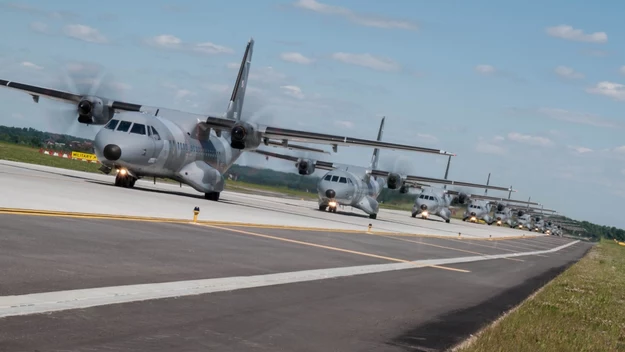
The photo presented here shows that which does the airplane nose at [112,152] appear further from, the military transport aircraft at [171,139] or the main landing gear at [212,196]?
the main landing gear at [212,196]

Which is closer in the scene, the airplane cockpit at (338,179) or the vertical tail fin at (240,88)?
the vertical tail fin at (240,88)

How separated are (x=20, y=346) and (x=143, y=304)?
2.91 meters

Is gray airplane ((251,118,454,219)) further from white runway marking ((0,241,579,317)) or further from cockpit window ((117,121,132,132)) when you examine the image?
white runway marking ((0,241,579,317))

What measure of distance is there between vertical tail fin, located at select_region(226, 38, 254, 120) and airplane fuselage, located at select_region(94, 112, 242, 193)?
2.99 meters

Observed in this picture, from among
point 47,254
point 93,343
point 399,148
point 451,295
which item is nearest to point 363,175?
point 399,148

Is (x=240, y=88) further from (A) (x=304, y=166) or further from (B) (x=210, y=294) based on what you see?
(B) (x=210, y=294)

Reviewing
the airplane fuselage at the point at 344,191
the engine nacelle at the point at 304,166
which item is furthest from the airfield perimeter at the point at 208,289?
the engine nacelle at the point at 304,166

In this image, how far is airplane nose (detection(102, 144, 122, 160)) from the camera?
1296 inches

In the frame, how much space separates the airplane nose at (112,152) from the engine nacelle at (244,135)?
24.4 feet

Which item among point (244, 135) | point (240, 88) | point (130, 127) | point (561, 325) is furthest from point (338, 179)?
point (561, 325)

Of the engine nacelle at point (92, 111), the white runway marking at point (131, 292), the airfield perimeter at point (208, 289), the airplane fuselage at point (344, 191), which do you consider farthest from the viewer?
the airplane fuselage at point (344, 191)

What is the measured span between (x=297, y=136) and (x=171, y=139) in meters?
6.29

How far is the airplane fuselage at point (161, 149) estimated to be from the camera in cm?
3344

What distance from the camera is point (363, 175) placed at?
197 ft
